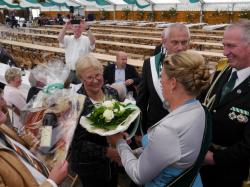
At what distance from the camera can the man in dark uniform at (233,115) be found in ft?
5.27

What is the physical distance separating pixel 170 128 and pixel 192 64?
0.28 m

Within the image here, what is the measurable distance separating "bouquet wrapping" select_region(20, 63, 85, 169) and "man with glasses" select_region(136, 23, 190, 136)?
72 cm

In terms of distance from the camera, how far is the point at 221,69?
6.48 feet

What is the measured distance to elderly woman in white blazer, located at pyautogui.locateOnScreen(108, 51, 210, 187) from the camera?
1166 mm

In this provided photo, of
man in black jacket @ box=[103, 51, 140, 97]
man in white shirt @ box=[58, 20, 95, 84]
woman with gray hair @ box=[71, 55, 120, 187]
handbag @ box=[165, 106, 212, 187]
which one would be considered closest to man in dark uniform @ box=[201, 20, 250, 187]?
handbag @ box=[165, 106, 212, 187]

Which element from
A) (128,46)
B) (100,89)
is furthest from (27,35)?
(100,89)

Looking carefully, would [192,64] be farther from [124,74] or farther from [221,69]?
[124,74]

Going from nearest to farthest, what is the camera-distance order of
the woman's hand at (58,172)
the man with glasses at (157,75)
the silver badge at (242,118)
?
the woman's hand at (58,172), the silver badge at (242,118), the man with glasses at (157,75)

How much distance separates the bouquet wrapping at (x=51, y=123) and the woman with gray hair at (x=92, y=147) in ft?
0.68

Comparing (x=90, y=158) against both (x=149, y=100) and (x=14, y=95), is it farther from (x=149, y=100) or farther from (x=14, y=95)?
(x=14, y=95)

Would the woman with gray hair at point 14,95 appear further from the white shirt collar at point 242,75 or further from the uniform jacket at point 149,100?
the white shirt collar at point 242,75

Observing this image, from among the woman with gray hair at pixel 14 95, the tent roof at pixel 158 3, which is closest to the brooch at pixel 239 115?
the woman with gray hair at pixel 14 95

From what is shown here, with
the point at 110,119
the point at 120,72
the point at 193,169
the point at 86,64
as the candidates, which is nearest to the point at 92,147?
the point at 110,119

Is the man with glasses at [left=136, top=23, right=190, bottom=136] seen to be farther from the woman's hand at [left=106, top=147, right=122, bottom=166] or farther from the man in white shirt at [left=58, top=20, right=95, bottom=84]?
the man in white shirt at [left=58, top=20, right=95, bottom=84]
